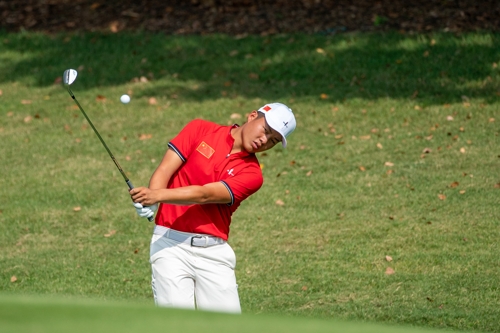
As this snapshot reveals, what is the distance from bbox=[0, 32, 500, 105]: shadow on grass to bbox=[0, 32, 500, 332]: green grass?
4 centimetres

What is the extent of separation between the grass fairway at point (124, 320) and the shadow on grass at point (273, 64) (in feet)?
33.8

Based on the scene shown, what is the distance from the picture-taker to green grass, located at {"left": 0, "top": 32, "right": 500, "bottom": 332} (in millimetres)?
7613

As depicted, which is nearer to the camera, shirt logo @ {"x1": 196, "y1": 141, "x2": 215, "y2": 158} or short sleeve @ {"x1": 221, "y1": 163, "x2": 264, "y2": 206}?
short sleeve @ {"x1": 221, "y1": 163, "x2": 264, "y2": 206}

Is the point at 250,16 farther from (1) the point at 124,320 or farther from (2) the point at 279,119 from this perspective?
(1) the point at 124,320

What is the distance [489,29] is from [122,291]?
9792mm

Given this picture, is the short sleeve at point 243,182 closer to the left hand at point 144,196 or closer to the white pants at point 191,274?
the white pants at point 191,274

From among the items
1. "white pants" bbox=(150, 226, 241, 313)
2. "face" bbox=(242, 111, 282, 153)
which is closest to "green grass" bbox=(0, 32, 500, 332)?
"white pants" bbox=(150, 226, 241, 313)

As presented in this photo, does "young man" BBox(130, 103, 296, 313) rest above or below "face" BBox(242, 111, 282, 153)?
below

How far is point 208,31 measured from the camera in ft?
53.0

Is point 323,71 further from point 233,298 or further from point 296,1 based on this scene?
point 233,298

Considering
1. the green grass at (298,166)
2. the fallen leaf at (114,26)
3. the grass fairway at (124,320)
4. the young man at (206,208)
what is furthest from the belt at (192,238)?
the fallen leaf at (114,26)

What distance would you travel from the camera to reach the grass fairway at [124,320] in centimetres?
252

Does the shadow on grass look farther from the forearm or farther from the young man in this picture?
the forearm

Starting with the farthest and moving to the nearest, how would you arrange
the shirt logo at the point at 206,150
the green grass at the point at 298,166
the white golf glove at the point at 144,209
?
1. the green grass at the point at 298,166
2. the shirt logo at the point at 206,150
3. the white golf glove at the point at 144,209
